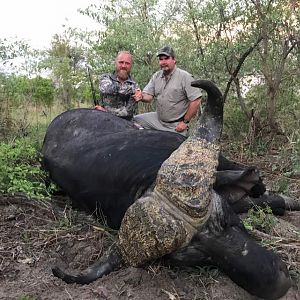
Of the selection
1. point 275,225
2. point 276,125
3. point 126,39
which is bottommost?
point 275,225

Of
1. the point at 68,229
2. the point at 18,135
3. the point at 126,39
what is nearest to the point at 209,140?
the point at 68,229

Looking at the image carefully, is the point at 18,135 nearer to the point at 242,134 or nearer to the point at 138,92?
the point at 138,92

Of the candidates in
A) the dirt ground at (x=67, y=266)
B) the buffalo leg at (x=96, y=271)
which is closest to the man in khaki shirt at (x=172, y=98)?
the dirt ground at (x=67, y=266)

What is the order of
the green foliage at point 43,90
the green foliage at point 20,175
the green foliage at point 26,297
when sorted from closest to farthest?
the green foliage at point 26,297
the green foliage at point 20,175
the green foliage at point 43,90

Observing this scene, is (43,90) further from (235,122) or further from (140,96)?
(140,96)

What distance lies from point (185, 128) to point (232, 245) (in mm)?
4333

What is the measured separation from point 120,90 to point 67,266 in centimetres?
349

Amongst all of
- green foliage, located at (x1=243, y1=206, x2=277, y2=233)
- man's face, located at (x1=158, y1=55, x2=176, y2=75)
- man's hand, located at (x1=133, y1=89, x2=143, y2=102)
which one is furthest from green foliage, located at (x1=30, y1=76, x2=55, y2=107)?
green foliage, located at (x1=243, y1=206, x2=277, y2=233)

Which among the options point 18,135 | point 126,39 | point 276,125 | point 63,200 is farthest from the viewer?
point 126,39

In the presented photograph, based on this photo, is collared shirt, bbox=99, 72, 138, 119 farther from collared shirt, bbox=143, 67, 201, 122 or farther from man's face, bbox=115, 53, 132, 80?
collared shirt, bbox=143, 67, 201, 122

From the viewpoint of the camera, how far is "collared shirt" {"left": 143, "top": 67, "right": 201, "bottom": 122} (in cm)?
762

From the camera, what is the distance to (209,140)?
3.38 meters

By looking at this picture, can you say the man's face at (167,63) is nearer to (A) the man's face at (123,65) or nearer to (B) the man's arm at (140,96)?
(B) the man's arm at (140,96)

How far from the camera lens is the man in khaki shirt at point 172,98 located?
757cm
